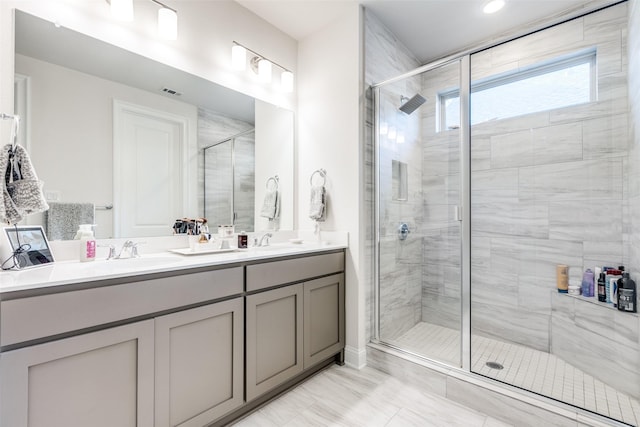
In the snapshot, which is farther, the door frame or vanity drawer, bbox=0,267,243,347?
the door frame

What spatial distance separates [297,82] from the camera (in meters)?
2.71

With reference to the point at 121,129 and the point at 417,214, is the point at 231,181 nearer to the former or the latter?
the point at 121,129

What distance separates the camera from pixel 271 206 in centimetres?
252

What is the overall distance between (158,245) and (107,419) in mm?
912

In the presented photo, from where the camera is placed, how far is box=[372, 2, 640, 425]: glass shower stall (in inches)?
78.2

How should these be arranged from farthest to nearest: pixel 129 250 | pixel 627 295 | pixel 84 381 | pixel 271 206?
pixel 271 206 → pixel 627 295 → pixel 129 250 → pixel 84 381

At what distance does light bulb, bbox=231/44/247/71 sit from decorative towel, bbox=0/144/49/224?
141 cm

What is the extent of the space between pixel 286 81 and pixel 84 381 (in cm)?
231

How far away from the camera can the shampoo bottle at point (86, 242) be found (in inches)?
58.4

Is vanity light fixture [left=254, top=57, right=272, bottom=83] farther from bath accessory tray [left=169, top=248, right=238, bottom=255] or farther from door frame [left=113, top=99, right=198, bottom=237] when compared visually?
bath accessory tray [left=169, top=248, right=238, bottom=255]

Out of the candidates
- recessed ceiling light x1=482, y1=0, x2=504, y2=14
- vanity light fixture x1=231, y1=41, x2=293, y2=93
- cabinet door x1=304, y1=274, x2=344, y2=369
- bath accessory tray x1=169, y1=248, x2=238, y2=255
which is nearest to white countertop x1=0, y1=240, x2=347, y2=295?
bath accessory tray x1=169, y1=248, x2=238, y2=255

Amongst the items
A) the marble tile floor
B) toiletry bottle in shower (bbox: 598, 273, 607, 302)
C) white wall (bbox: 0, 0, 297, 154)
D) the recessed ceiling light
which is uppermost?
the recessed ceiling light

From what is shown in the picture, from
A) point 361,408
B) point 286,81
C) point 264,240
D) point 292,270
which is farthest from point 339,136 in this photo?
point 361,408

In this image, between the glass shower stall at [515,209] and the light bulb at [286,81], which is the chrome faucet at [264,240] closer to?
the glass shower stall at [515,209]
